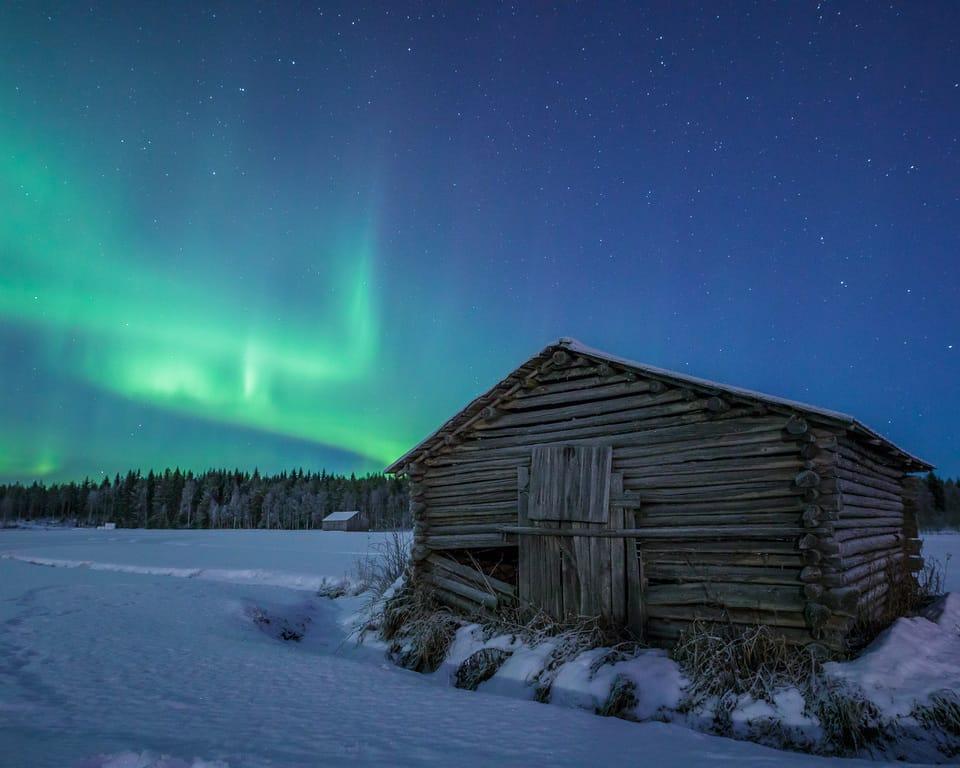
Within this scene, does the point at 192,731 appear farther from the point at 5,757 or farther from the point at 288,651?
the point at 288,651

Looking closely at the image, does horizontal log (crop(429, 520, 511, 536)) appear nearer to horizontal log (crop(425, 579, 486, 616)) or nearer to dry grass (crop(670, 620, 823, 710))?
horizontal log (crop(425, 579, 486, 616))

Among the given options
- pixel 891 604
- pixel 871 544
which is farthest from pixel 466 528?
pixel 891 604

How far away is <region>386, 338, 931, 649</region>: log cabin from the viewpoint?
8.64 metres

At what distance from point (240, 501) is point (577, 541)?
103m

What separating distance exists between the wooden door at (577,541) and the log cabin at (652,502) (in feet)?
0.08

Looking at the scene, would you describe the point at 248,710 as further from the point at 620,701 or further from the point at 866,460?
the point at 866,460

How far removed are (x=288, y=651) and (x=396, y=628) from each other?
2319 millimetres

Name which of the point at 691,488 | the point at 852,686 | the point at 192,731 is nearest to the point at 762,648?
the point at 852,686

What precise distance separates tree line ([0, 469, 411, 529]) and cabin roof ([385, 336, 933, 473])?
267 ft

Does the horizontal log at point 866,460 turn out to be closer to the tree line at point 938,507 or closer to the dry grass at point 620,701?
the dry grass at point 620,701

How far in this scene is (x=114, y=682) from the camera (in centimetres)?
855

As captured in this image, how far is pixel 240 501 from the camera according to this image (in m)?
102

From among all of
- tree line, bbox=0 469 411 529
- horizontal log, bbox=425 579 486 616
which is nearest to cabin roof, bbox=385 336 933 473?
horizontal log, bbox=425 579 486 616

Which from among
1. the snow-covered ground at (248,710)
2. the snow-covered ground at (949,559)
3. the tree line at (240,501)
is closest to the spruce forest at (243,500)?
the tree line at (240,501)
